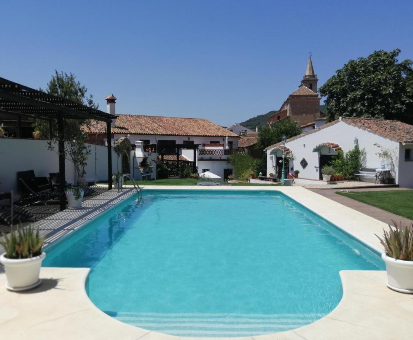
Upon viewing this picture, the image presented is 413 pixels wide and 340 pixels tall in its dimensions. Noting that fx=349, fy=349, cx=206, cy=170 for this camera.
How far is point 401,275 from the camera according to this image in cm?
428

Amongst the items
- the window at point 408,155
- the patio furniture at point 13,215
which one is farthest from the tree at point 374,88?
the patio furniture at point 13,215

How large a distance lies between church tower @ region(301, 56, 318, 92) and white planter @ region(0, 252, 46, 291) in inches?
3048

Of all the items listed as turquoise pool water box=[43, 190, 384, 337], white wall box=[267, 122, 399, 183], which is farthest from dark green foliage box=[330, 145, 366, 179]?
turquoise pool water box=[43, 190, 384, 337]

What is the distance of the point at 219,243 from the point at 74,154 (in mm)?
8780

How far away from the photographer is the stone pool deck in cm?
332

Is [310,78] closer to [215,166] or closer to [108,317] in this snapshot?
[215,166]

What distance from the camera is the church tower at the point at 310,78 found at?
246 ft

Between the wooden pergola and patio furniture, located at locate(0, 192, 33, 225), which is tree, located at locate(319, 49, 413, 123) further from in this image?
patio furniture, located at locate(0, 192, 33, 225)

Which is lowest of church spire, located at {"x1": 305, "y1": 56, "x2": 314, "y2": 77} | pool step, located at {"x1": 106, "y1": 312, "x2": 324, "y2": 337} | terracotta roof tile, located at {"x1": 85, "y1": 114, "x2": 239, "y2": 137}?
pool step, located at {"x1": 106, "y1": 312, "x2": 324, "y2": 337}

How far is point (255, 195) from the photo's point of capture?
15.9m

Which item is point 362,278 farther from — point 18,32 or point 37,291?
point 18,32

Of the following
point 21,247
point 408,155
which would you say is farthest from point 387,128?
point 21,247

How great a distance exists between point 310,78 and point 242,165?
4973cm

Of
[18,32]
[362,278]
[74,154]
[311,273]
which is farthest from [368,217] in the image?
[18,32]
